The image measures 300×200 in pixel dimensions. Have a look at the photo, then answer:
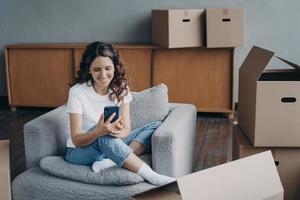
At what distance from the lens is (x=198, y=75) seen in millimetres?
4828

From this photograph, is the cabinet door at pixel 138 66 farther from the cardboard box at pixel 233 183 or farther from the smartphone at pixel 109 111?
the cardboard box at pixel 233 183

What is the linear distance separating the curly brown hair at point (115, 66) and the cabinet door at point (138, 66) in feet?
7.46

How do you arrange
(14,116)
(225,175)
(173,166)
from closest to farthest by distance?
(225,175) → (173,166) → (14,116)

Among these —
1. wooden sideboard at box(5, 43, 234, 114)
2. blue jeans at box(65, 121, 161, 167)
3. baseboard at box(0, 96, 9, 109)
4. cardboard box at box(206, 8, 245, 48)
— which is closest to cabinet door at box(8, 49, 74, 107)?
wooden sideboard at box(5, 43, 234, 114)

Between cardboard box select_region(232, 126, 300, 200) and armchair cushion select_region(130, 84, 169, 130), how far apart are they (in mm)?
549

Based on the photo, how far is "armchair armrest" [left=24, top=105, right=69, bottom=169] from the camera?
249cm

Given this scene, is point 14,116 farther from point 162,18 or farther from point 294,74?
point 294,74

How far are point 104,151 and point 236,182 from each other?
108 centimetres

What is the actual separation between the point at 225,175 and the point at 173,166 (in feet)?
3.16

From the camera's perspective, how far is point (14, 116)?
505cm

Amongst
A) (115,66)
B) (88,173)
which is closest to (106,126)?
(88,173)

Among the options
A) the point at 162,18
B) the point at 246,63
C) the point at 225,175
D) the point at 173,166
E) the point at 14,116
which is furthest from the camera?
the point at 14,116

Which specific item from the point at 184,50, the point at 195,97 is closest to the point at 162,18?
the point at 184,50

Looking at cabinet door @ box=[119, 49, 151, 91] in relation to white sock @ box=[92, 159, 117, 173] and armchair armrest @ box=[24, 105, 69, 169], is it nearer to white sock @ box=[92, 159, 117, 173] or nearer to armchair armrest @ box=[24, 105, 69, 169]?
armchair armrest @ box=[24, 105, 69, 169]
